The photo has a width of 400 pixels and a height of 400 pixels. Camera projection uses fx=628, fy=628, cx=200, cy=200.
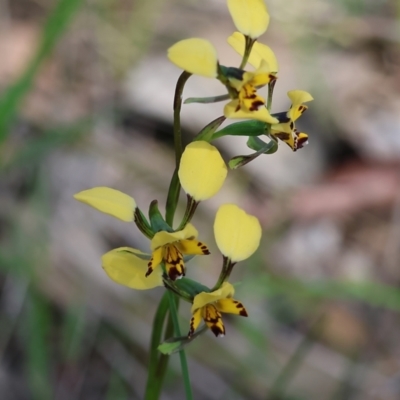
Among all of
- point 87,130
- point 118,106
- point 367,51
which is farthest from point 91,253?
point 367,51

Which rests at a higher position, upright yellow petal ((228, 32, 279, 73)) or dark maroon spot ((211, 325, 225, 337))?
upright yellow petal ((228, 32, 279, 73))

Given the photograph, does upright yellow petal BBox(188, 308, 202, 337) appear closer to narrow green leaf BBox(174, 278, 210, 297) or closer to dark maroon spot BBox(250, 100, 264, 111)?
narrow green leaf BBox(174, 278, 210, 297)

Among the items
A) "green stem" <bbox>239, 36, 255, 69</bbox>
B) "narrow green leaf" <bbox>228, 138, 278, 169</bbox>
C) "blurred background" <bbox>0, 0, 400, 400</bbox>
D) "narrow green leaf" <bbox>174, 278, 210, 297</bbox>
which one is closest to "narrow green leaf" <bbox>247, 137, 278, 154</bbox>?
"narrow green leaf" <bbox>228, 138, 278, 169</bbox>

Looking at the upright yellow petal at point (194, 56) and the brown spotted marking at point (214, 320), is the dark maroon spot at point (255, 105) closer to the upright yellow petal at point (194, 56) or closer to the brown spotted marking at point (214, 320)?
the upright yellow petal at point (194, 56)

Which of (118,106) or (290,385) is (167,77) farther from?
(290,385)

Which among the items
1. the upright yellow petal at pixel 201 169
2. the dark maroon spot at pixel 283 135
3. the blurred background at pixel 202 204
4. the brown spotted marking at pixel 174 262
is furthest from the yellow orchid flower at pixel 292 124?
the blurred background at pixel 202 204

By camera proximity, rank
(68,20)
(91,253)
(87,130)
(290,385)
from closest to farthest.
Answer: (68,20) → (290,385) → (91,253) → (87,130)

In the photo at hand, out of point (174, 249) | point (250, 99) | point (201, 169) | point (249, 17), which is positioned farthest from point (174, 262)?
point (249, 17)
